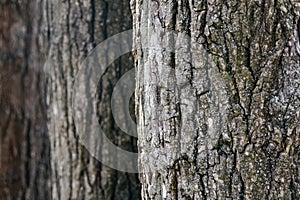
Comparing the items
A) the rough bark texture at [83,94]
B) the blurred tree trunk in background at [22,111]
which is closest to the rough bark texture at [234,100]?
the rough bark texture at [83,94]

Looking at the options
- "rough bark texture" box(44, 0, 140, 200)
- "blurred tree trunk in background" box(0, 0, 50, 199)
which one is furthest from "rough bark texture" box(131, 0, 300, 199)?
"blurred tree trunk in background" box(0, 0, 50, 199)

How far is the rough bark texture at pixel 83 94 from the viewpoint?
11.8ft

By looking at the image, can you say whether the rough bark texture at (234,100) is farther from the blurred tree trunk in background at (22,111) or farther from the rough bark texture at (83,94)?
the blurred tree trunk in background at (22,111)

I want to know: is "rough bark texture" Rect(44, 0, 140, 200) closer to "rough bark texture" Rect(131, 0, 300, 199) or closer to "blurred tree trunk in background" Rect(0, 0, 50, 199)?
"blurred tree trunk in background" Rect(0, 0, 50, 199)

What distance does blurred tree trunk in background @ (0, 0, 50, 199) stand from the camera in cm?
477

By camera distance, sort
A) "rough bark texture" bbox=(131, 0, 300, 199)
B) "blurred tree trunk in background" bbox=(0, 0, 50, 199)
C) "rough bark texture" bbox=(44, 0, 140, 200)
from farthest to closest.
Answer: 1. "blurred tree trunk in background" bbox=(0, 0, 50, 199)
2. "rough bark texture" bbox=(44, 0, 140, 200)
3. "rough bark texture" bbox=(131, 0, 300, 199)

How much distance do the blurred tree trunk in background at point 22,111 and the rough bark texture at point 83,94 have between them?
94 centimetres

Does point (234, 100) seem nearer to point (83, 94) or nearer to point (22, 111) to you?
point (83, 94)

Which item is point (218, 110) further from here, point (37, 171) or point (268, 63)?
point (37, 171)

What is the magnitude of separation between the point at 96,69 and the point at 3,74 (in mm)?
1553

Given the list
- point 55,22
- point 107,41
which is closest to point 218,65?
point 107,41

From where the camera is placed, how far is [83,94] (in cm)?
363

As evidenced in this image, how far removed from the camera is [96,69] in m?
3.59

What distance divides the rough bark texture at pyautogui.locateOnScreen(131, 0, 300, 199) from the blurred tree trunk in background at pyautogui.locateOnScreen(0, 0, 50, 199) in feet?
8.43
